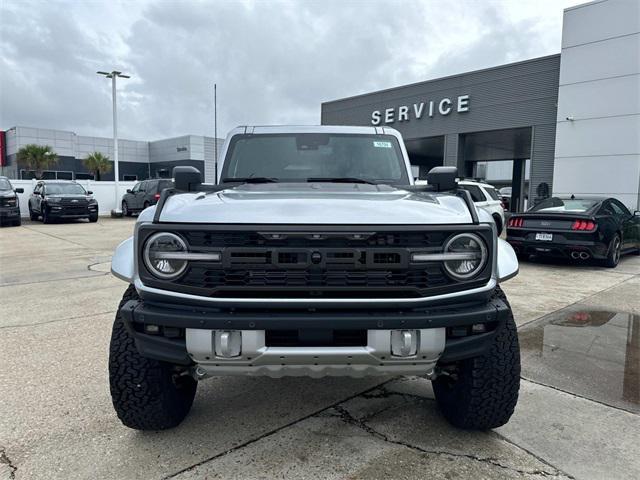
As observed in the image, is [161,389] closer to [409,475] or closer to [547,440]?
[409,475]

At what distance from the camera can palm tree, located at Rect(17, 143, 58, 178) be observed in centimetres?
3709

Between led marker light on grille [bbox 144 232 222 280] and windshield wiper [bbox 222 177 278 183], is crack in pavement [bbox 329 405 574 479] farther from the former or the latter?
windshield wiper [bbox 222 177 278 183]

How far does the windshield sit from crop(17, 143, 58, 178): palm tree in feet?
133

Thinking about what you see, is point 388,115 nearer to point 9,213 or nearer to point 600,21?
point 600,21

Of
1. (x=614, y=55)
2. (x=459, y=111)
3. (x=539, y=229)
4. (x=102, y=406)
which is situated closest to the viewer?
(x=102, y=406)

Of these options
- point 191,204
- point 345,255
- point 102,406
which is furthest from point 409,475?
point 102,406

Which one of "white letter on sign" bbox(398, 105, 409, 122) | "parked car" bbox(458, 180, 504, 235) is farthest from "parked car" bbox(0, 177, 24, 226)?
"white letter on sign" bbox(398, 105, 409, 122)

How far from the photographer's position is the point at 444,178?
2967 mm

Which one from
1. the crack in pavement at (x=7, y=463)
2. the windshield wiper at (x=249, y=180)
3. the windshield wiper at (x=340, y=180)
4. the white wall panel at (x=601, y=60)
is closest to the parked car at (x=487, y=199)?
the white wall panel at (x=601, y=60)

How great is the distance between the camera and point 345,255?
6.74 feet

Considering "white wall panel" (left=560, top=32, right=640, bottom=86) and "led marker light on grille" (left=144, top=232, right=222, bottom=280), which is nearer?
"led marker light on grille" (left=144, top=232, right=222, bottom=280)

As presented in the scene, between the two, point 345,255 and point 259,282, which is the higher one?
point 345,255

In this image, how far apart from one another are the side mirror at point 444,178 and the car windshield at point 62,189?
18.0 m

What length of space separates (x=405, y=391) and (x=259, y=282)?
63.8 inches
